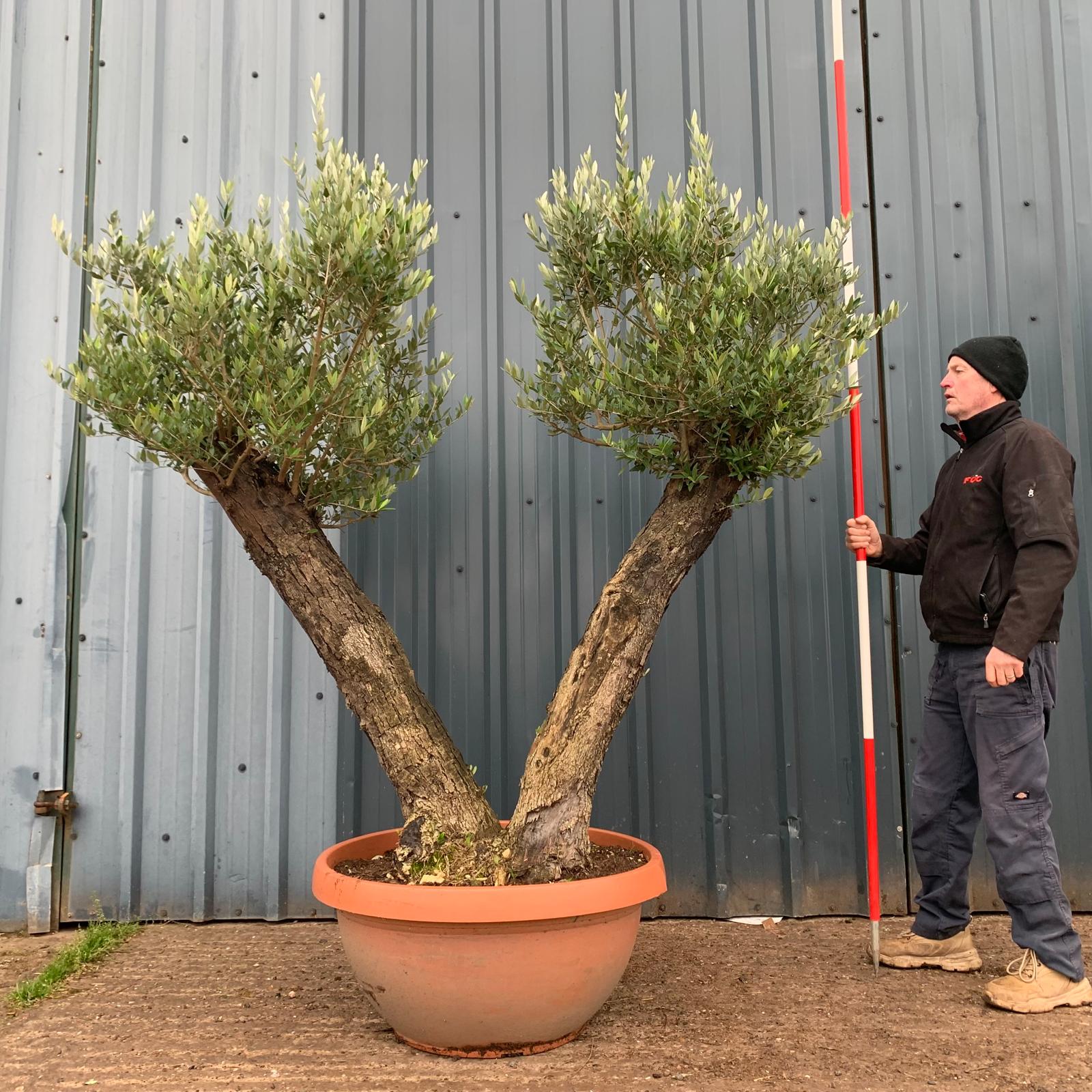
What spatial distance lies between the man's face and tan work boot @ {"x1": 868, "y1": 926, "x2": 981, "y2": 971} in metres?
1.73

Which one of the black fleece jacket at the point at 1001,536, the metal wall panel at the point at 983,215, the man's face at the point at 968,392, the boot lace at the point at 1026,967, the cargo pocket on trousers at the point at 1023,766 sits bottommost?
the boot lace at the point at 1026,967

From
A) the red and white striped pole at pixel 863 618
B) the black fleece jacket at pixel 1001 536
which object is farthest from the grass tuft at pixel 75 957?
the black fleece jacket at pixel 1001 536

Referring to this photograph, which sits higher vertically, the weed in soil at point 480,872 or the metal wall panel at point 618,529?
the metal wall panel at point 618,529

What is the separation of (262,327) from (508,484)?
153cm

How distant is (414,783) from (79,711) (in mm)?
1890

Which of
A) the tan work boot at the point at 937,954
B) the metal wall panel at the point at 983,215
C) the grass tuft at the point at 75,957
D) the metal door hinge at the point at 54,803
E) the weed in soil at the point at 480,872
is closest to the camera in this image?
the weed in soil at the point at 480,872

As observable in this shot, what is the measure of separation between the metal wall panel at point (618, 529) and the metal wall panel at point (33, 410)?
1.23m

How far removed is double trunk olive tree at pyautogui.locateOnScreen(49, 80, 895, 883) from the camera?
224 cm

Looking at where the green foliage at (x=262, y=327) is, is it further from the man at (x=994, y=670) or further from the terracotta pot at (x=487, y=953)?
the man at (x=994, y=670)

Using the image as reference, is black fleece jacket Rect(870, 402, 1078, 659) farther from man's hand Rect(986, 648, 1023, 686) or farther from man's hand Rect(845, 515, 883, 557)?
man's hand Rect(845, 515, 883, 557)

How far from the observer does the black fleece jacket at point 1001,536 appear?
252 cm

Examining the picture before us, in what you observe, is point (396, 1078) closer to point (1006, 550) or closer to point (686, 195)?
point (1006, 550)

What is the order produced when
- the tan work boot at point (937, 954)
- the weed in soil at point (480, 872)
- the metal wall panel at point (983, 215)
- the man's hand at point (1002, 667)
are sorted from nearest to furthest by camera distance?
1. the weed in soil at point (480, 872)
2. the man's hand at point (1002, 667)
3. the tan work boot at point (937, 954)
4. the metal wall panel at point (983, 215)

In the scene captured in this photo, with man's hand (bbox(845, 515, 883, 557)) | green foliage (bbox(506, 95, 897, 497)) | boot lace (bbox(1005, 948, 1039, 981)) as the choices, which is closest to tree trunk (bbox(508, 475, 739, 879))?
green foliage (bbox(506, 95, 897, 497))
